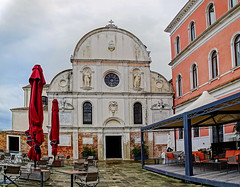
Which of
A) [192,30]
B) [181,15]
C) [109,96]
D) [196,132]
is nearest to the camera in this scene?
[196,132]

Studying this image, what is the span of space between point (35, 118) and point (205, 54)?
1344 cm

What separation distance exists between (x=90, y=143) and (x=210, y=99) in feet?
45.6

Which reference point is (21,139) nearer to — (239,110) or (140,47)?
(140,47)

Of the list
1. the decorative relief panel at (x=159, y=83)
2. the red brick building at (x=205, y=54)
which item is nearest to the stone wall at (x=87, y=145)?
the decorative relief panel at (x=159, y=83)

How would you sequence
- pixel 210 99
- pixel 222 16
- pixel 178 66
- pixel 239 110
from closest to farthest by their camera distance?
pixel 239 110
pixel 210 99
pixel 222 16
pixel 178 66

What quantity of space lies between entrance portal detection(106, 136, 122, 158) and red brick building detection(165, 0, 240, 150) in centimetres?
488

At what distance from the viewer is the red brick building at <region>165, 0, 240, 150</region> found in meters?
17.4

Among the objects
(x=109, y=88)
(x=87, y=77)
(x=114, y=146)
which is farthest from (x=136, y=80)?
(x=114, y=146)

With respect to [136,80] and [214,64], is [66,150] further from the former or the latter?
[214,64]

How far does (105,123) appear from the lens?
88.2 feet

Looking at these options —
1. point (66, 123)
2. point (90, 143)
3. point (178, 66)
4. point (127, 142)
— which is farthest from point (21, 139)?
point (178, 66)

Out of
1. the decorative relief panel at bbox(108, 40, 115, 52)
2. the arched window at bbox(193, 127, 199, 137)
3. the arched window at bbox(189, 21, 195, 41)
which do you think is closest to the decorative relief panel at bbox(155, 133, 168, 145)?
the arched window at bbox(193, 127, 199, 137)

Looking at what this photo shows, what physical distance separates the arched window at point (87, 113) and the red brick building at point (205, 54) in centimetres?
728

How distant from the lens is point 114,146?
27125 mm
